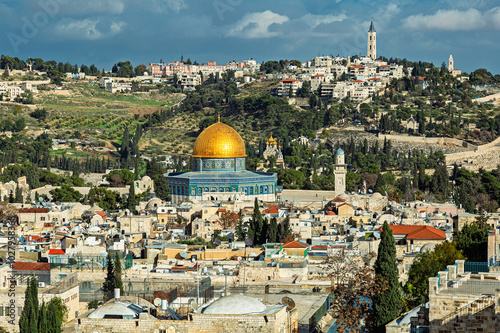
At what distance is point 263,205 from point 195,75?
245 ft

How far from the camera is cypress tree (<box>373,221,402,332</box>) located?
Answer: 62.5ft

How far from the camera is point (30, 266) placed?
88.9 feet

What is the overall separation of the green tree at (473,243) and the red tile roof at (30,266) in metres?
10.8

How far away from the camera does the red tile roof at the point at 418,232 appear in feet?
108

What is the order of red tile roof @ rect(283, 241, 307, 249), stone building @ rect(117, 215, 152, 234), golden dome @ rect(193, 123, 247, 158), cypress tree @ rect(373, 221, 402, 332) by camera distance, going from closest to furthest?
cypress tree @ rect(373, 221, 402, 332), red tile roof @ rect(283, 241, 307, 249), stone building @ rect(117, 215, 152, 234), golden dome @ rect(193, 123, 247, 158)

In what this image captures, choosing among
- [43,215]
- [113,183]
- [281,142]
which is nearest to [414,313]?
[43,215]

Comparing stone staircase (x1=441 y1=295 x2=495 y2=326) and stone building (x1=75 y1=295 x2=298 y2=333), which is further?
stone building (x1=75 y1=295 x2=298 y2=333)

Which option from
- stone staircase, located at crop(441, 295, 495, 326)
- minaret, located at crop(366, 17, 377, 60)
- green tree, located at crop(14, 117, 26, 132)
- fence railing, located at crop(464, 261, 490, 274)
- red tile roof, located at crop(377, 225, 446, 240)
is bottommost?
stone staircase, located at crop(441, 295, 495, 326)

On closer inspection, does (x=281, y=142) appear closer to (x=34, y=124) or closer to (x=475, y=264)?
(x=34, y=124)

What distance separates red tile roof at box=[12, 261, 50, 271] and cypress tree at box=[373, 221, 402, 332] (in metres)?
10.2

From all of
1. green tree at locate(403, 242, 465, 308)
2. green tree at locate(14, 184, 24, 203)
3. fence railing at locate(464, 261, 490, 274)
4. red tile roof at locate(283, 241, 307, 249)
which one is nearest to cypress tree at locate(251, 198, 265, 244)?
red tile roof at locate(283, 241, 307, 249)

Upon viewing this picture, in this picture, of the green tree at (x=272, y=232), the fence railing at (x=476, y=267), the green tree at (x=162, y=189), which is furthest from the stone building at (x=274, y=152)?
the fence railing at (x=476, y=267)

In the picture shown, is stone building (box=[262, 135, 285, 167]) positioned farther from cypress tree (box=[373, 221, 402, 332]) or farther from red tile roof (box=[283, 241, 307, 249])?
cypress tree (box=[373, 221, 402, 332])

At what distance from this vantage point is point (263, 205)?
153ft
